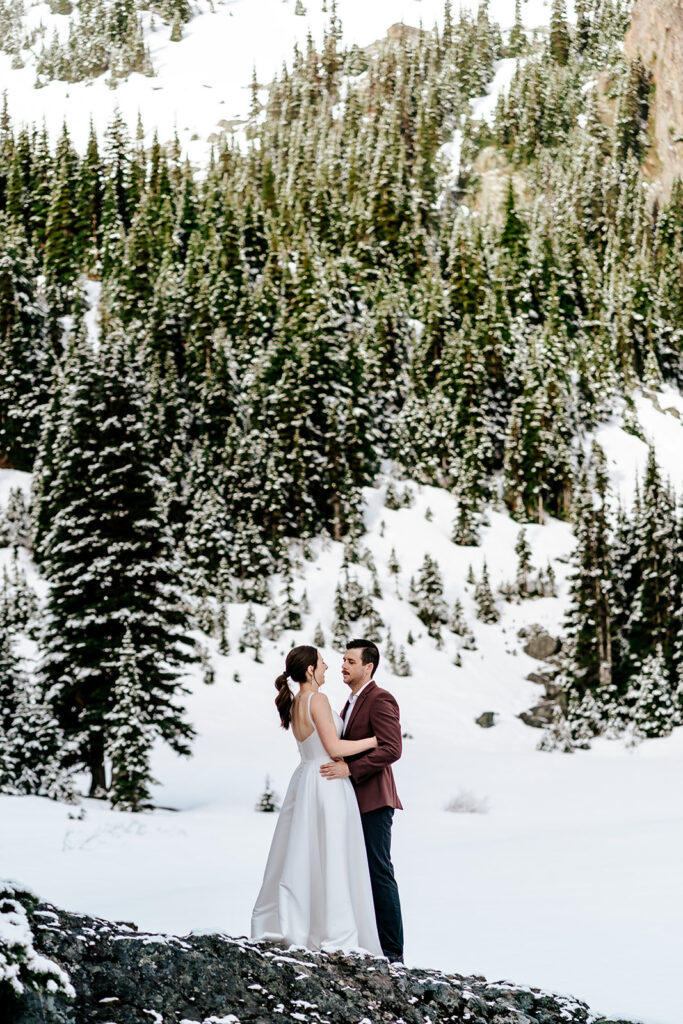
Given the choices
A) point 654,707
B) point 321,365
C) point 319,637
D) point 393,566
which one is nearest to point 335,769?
point 654,707

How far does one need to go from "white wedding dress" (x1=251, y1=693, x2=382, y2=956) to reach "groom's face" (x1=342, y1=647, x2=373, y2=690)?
0.42 m

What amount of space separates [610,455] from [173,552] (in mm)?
42339

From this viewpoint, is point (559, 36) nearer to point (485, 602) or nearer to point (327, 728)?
point (485, 602)

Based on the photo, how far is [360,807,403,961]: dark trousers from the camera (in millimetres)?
6230

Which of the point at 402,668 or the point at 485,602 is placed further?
the point at 485,602

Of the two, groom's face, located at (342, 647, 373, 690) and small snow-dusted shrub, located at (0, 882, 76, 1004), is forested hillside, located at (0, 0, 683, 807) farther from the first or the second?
small snow-dusted shrub, located at (0, 882, 76, 1004)

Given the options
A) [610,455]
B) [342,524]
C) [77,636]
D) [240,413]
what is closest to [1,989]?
[77,636]

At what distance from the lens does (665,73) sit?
88.6 metres

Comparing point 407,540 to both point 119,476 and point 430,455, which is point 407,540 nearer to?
point 430,455

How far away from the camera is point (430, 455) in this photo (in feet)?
177

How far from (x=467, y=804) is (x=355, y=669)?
1510 cm

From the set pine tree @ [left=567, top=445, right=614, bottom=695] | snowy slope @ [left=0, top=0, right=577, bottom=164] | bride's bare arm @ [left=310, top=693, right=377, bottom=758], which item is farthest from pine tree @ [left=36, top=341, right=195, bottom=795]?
snowy slope @ [left=0, top=0, right=577, bottom=164]

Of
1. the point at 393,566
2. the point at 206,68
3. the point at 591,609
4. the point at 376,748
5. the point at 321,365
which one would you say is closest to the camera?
the point at 376,748

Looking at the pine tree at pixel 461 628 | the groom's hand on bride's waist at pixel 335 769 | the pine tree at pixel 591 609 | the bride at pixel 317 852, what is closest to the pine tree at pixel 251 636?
the pine tree at pixel 461 628
